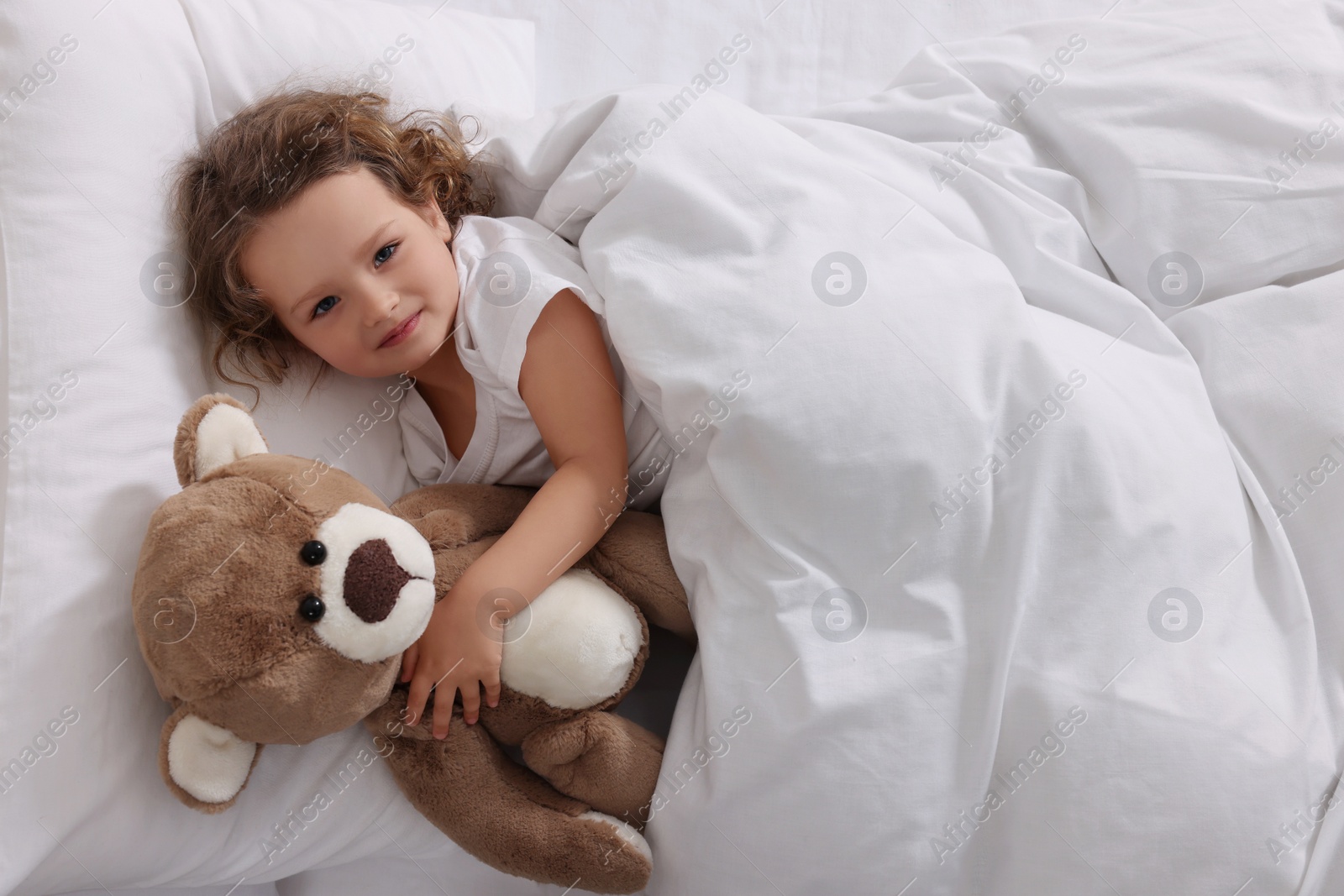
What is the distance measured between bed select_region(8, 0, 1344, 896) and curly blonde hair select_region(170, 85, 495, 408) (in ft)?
0.09

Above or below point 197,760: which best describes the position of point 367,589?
above

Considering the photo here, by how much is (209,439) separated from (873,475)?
557 mm

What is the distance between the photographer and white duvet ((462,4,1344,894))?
0.70 m

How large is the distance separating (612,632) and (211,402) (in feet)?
1.30

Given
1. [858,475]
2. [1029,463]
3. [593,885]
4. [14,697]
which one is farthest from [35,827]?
[1029,463]

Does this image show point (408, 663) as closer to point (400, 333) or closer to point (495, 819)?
point (495, 819)

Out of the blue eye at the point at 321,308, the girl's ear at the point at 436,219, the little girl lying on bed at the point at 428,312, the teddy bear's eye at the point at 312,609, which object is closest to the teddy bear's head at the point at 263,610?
the teddy bear's eye at the point at 312,609

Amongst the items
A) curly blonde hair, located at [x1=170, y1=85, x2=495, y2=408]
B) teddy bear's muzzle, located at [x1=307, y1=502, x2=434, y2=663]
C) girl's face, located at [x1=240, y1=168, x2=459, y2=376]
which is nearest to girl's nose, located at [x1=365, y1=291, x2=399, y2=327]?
girl's face, located at [x1=240, y1=168, x2=459, y2=376]

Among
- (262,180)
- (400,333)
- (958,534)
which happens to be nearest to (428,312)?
(400,333)

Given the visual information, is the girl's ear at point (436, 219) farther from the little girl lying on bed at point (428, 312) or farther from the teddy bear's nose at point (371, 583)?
the teddy bear's nose at point (371, 583)

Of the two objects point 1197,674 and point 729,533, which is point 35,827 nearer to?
point 729,533

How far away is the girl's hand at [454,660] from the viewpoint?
754 millimetres

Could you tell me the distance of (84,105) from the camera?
31.3 inches

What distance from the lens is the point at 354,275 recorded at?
0.83m
